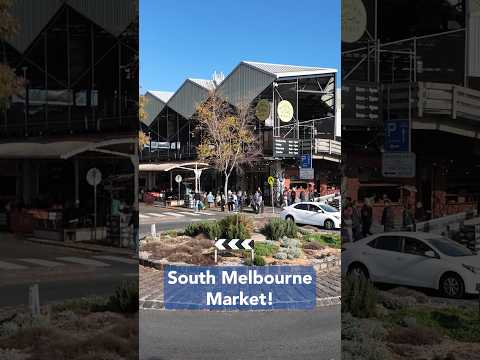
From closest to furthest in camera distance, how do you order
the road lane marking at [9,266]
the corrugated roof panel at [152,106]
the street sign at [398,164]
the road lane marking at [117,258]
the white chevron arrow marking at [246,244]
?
the white chevron arrow marking at [246,244], the corrugated roof panel at [152,106], the street sign at [398,164], the road lane marking at [117,258], the road lane marking at [9,266]

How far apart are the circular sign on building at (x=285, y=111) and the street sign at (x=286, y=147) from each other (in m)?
0.15

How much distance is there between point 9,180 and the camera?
4.29m

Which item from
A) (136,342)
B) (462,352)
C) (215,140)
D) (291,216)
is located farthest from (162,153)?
(462,352)

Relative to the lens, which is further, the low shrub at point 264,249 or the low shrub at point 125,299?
the low shrub at point 125,299

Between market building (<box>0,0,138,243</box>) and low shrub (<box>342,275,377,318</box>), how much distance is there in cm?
184

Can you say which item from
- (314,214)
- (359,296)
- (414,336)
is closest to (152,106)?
(314,214)

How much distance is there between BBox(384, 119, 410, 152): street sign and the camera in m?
3.88

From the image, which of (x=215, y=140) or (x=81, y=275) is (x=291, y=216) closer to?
(x=215, y=140)

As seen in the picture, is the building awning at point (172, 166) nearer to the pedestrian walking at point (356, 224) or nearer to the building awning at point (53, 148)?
the building awning at point (53, 148)

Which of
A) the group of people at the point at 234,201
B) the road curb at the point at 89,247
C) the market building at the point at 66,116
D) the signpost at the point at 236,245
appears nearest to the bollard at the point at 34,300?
the road curb at the point at 89,247

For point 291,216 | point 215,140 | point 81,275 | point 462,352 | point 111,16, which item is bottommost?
point 462,352

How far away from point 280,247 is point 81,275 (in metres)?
1.80

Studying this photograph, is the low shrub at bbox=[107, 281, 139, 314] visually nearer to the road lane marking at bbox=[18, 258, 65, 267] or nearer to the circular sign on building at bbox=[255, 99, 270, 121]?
the road lane marking at bbox=[18, 258, 65, 267]

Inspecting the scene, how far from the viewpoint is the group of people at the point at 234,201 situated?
3.74 metres
